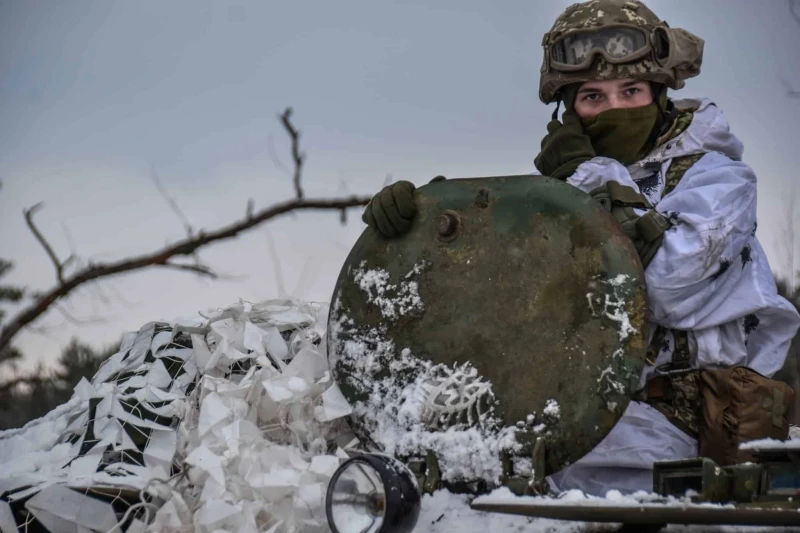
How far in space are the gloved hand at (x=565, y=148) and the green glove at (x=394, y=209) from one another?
A: 2.25 ft

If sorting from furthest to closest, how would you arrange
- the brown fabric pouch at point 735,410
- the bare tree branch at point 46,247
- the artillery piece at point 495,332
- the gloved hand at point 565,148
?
the bare tree branch at point 46,247, the gloved hand at point 565,148, the brown fabric pouch at point 735,410, the artillery piece at point 495,332

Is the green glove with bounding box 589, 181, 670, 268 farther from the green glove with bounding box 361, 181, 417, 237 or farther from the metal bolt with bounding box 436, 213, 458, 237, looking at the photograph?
the green glove with bounding box 361, 181, 417, 237

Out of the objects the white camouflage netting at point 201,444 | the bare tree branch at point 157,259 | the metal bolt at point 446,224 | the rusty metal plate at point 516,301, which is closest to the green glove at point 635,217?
the rusty metal plate at point 516,301

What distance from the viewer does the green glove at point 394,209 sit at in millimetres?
3562

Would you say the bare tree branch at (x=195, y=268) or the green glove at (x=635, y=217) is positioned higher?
the green glove at (x=635, y=217)

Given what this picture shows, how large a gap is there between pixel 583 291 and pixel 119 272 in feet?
19.6

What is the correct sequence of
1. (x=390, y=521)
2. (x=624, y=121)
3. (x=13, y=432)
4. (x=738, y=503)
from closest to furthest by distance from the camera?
(x=738, y=503)
(x=390, y=521)
(x=624, y=121)
(x=13, y=432)

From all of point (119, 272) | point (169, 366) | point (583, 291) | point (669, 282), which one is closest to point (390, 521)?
point (583, 291)

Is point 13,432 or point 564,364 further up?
point 564,364

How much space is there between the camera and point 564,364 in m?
3.23

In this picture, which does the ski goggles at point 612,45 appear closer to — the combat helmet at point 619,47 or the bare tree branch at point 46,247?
the combat helmet at point 619,47

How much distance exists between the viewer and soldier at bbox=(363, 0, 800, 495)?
3.59 metres

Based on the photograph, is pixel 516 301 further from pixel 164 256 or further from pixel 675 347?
pixel 164 256

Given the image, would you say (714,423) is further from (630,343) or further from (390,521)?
(390,521)
